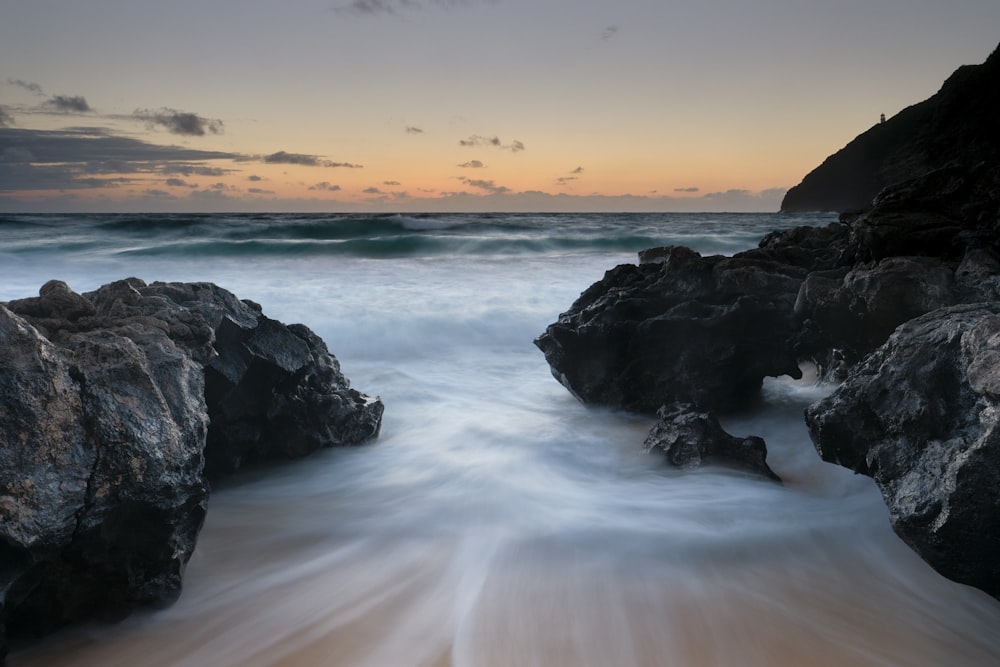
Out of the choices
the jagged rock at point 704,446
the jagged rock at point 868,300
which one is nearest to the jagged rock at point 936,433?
the jagged rock at point 868,300

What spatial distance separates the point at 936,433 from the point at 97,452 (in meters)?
3.23

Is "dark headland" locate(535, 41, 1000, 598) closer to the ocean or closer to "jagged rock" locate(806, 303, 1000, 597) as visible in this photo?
"jagged rock" locate(806, 303, 1000, 597)

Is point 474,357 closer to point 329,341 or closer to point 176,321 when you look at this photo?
point 329,341

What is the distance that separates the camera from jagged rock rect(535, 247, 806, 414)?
5156 millimetres

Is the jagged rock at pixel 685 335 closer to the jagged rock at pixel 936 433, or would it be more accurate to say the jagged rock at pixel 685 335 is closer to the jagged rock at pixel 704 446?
the jagged rock at pixel 704 446

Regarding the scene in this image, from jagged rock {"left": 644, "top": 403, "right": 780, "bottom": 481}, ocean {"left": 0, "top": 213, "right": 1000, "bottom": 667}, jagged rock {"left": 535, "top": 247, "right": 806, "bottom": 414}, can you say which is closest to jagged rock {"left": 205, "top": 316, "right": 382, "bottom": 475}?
ocean {"left": 0, "top": 213, "right": 1000, "bottom": 667}

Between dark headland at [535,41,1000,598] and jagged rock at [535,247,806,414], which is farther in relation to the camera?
jagged rock at [535,247,806,414]

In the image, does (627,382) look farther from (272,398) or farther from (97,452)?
(97,452)

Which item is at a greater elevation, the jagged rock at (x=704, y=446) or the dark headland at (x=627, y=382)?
the dark headland at (x=627, y=382)

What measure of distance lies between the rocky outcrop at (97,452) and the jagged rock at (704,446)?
9.57ft

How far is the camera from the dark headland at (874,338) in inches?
99.4

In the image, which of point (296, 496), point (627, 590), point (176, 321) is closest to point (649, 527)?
point (627, 590)

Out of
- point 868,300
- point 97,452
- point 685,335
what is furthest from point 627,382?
point 97,452

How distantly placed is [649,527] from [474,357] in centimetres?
535
